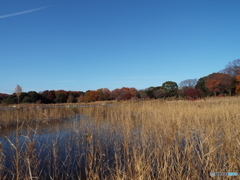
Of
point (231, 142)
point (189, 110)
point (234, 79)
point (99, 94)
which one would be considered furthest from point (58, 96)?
point (231, 142)

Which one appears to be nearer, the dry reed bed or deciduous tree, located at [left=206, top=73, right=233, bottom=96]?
the dry reed bed

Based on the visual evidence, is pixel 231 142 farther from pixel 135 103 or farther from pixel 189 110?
pixel 135 103

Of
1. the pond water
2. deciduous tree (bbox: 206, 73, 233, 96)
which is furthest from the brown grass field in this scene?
deciduous tree (bbox: 206, 73, 233, 96)

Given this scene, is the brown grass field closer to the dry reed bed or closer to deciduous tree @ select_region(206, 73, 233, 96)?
the dry reed bed

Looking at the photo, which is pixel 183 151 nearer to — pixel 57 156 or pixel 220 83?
pixel 57 156

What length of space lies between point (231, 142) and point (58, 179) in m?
2.98

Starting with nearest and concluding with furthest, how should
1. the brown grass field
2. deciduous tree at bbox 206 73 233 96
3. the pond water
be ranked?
the brown grass field < the pond water < deciduous tree at bbox 206 73 233 96

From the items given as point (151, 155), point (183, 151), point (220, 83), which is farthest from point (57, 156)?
point (220, 83)

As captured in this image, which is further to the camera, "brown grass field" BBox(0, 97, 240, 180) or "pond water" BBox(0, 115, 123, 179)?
"pond water" BBox(0, 115, 123, 179)

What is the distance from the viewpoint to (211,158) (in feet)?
7.47

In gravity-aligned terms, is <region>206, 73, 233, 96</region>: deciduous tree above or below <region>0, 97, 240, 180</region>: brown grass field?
above

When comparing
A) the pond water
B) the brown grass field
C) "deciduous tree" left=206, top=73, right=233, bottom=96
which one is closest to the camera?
the brown grass field

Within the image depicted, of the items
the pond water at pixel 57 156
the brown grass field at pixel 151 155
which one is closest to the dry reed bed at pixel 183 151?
the brown grass field at pixel 151 155

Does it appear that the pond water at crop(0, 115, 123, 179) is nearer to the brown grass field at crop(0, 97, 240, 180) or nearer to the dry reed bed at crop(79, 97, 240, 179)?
the brown grass field at crop(0, 97, 240, 180)
